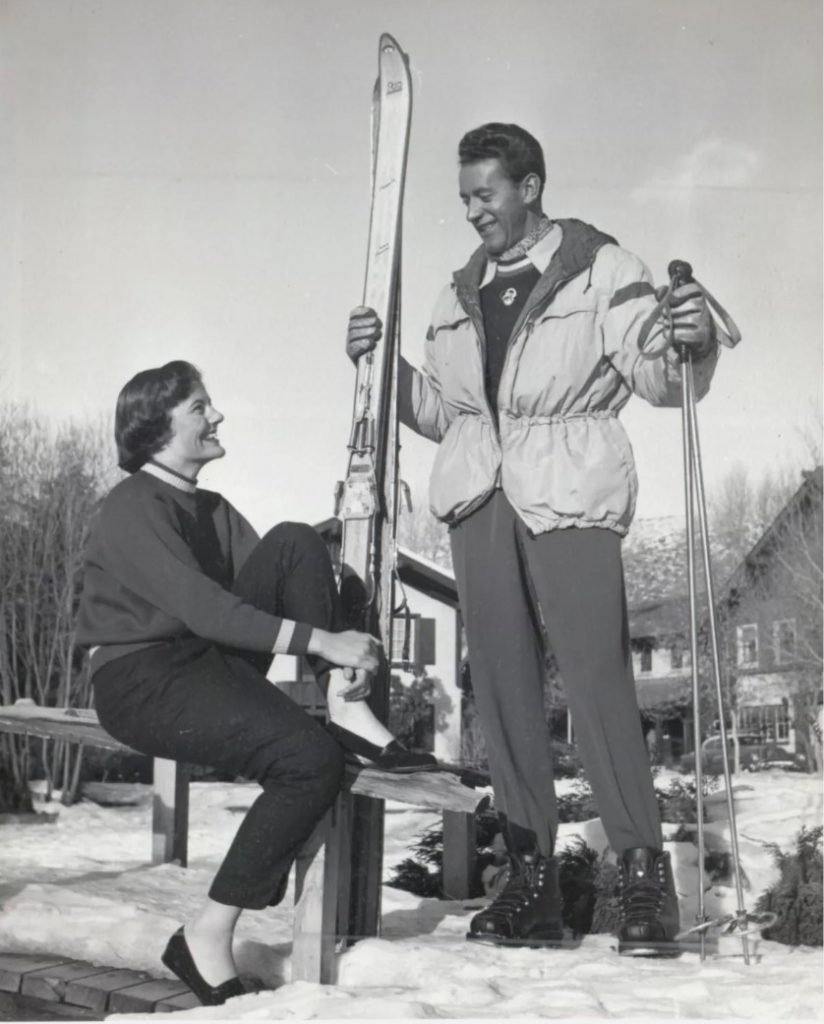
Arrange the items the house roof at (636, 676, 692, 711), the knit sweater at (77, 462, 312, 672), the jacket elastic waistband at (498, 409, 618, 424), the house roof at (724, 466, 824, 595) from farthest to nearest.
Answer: the house roof at (724, 466, 824, 595)
the house roof at (636, 676, 692, 711)
the jacket elastic waistband at (498, 409, 618, 424)
the knit sweater at (77, 462, 312, 672)

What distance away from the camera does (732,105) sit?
114 inches

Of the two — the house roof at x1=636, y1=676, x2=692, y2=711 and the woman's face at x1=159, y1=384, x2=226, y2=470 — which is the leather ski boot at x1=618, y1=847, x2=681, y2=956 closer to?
the house roof at x1=636, y1=676, x2=692, y2=711

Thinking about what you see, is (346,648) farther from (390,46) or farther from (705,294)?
(390,46)

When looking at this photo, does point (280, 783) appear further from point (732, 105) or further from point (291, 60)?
point (732, 105)

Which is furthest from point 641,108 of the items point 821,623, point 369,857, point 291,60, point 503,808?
point 369,857

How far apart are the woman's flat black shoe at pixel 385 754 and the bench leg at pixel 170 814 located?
0.62 m

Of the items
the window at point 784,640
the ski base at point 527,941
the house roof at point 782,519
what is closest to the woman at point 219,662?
the ski base at point 527,941

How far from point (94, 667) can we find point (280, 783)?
457 millimetres

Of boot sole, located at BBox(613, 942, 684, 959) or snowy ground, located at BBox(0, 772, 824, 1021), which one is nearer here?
snowy ground, located at BBox(0, 772, 824, 1021)

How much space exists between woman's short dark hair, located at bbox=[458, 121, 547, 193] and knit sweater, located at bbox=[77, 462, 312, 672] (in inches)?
42.8

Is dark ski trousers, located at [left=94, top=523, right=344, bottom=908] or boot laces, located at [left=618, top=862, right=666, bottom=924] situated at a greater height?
dark ski trousers, located at [left=94, top=523, right=344, bottom=908]

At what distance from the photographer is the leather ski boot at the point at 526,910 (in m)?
2.43

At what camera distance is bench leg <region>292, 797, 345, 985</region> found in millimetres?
2152

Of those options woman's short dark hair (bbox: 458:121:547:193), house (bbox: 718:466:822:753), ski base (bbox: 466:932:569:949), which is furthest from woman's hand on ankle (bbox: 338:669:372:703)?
house (bbox: 718:466:822:753)
